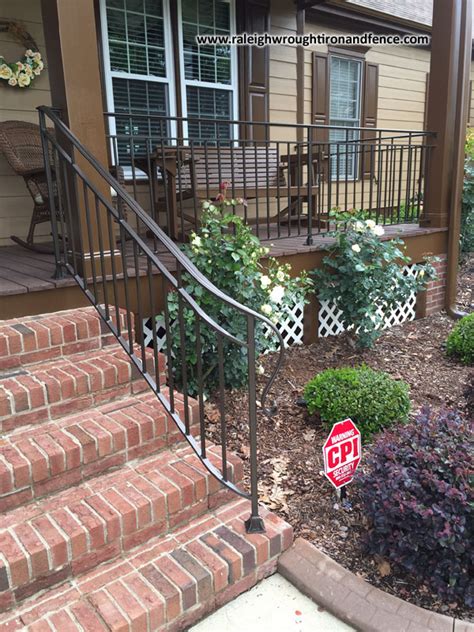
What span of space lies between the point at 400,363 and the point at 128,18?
12.6 ft

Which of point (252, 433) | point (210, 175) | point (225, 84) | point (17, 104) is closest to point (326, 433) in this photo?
point (252, 433)

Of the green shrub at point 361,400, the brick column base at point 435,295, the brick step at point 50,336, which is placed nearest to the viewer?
the brick step at point 50,336

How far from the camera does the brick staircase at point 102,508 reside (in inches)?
63.5

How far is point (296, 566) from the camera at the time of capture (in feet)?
6.26

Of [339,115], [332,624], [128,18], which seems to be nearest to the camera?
[332,624]

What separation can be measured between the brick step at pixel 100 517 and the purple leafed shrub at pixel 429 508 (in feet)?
2.08

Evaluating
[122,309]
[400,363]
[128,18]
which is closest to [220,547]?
[122,309]

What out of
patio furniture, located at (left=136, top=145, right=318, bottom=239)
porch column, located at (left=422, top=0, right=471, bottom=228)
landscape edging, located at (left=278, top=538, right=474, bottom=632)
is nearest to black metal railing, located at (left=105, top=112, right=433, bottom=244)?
patio furniture, located at (left=136, top=145, right=318, bottom=239)

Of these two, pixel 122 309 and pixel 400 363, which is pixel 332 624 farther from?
pixel 400 363

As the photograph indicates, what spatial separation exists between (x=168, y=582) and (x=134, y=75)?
14.2ft

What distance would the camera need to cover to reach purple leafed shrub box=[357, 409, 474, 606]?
5.62 feet

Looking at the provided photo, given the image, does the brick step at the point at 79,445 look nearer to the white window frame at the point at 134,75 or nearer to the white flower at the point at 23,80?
the white window frame at the point at 134,75

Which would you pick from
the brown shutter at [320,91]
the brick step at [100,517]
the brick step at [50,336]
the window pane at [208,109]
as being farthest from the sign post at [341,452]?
the brown shutter at [320,91]

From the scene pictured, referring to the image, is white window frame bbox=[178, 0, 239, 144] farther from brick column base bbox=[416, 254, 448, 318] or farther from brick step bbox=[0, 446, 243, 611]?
brick step bbox=[0, 446, 243, 611]
